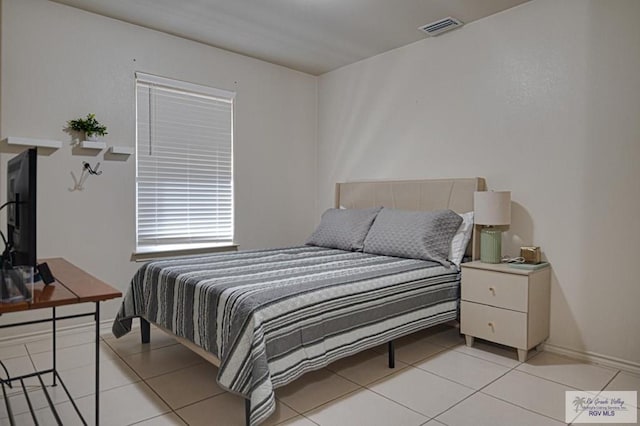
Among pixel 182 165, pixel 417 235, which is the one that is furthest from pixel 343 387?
pixel 182 165

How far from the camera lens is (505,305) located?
2.79 meters

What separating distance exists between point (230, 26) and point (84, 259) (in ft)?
7.38

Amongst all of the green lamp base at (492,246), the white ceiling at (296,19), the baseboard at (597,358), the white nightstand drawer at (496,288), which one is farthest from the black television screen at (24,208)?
the baseboard at (597,358)

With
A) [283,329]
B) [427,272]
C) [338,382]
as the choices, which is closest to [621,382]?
[427,272]

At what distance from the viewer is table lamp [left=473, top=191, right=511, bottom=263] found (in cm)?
298

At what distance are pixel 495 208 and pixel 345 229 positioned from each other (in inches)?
50.5

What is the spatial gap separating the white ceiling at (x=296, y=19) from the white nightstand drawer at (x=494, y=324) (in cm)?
224

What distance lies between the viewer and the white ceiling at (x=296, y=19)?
311cm

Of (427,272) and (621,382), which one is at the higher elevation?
(427,272)

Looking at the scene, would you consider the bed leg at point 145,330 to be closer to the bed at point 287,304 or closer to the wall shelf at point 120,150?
the bed at point 287,304

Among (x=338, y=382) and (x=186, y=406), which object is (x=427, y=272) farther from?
(x=186, y=406)

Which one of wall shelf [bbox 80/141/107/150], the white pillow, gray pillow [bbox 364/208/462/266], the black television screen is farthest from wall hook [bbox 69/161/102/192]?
the white pillow

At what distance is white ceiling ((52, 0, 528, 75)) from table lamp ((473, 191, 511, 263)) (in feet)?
4.74

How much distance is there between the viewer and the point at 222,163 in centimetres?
409
